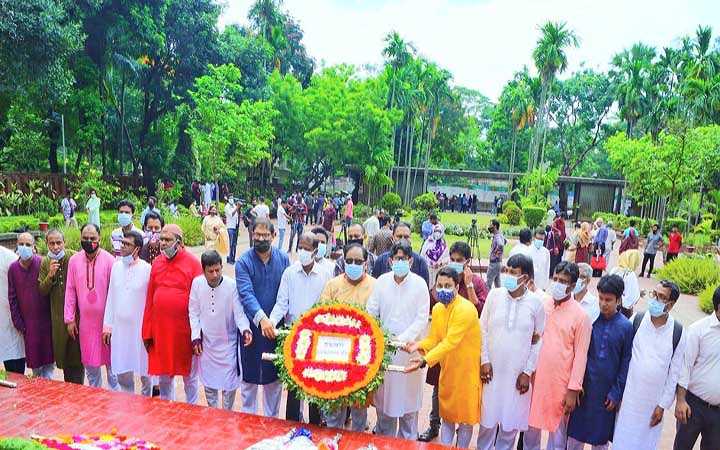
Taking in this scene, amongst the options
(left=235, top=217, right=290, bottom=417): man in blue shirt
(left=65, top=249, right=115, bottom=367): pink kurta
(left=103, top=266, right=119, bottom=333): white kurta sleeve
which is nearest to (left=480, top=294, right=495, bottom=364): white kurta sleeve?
(left=235, top=217, right=290, bottom=417): man in blue shirt

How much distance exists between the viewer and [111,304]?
520 centimetres

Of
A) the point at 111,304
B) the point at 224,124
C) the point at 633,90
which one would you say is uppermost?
the point at 633,90

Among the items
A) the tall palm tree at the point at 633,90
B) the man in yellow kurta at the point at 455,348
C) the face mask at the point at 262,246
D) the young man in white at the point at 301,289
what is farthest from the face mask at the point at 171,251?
the tall palm tree at the point at 633,90

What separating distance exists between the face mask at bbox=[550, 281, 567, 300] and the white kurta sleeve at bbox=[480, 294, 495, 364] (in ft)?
1.62

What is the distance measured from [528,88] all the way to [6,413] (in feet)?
124

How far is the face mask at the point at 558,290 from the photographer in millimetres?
4316

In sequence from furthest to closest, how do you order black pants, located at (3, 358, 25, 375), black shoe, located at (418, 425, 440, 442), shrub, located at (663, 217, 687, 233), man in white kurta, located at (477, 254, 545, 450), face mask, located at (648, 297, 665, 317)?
1. shrub, located at (663, 217, 687, 233)
2. black pants, located at (3, 358, 25, 375)
3. black shoe, located at (418, 425, 440, 442)
4. man in white kurta, located at (477, 254, 545, 450)
5. face mask, located at (648, 297, 665, 317)

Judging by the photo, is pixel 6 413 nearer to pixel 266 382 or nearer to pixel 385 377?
pixel 266 382

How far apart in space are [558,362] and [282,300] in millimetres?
2423

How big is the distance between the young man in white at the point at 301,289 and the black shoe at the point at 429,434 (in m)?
1.04

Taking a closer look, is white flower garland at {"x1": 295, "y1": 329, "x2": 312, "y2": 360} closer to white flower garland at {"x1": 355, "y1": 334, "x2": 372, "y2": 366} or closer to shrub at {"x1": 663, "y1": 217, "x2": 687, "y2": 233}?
white flower garland at {"x1": 355, "y1": 334, "x2": 372, "y2": 366}

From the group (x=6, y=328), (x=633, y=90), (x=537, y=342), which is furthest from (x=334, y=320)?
(x=633, y=90)

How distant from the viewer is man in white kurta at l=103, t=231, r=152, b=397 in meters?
5.15

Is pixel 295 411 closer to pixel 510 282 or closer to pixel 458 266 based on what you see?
pixel 458 266
